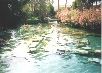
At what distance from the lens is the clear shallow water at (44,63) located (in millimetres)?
12891

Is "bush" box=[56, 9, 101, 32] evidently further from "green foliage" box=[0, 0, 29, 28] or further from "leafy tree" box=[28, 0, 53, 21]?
"leafy tree" box=[28, 0, 53, 21]

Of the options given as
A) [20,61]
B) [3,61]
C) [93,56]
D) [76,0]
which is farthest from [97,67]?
[76,0]

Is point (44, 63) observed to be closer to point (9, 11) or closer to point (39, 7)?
point (9, 11)

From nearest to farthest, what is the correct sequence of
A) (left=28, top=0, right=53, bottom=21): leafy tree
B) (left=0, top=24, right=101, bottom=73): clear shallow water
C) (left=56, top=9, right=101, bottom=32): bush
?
(left=0, top=24, right=101, bottom=73): clear shallow water, (left=56, top=9, right=101, bottom=32): bush, (left=28, top=0, right=53, bottom=21): leafy tree

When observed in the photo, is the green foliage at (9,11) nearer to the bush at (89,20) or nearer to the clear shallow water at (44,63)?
the clear shallow water at (44,63)

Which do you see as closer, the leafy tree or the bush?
the bush

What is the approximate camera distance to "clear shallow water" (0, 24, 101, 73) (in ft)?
42.3

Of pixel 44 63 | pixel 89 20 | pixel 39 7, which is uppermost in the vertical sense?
pixel 39 7

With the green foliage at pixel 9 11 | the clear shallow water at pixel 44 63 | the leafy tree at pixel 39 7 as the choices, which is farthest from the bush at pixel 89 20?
the leafy tree at pixel 39 7

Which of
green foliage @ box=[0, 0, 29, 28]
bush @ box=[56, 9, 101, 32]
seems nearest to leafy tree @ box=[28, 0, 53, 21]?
bush @ box=[56, 9, 101, 32]

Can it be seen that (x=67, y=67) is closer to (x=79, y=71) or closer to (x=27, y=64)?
(x=79, y=71)

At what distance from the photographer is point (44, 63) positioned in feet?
47.1

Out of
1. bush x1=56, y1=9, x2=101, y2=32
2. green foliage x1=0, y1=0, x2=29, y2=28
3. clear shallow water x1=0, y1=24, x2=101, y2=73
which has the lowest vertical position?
clear shallow water x1=0, y1=24, x2=101, y2=73

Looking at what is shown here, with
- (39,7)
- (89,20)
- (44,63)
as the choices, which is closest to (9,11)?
(44,63)
